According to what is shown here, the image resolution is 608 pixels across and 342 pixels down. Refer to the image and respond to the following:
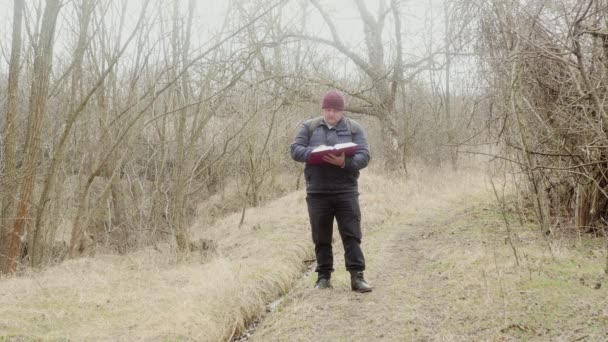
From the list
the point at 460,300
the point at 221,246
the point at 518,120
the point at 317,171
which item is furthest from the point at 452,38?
the point at 221,246

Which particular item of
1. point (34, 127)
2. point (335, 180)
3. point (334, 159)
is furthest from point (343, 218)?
point (34, 127)

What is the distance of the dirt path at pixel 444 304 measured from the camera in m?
4.11

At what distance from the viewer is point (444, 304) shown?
16.4 feet

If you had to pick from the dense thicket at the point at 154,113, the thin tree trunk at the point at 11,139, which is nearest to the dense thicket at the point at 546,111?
the dense thicket at the point at 154,113

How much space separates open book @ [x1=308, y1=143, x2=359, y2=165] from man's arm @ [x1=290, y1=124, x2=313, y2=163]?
8cm

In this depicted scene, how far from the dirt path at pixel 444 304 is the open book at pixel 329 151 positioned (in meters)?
1.41

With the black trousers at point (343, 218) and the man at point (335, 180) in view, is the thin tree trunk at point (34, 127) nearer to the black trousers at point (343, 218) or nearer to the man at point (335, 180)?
the man at point (335, 180)

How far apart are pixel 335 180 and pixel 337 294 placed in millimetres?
1178

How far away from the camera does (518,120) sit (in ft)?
21.5

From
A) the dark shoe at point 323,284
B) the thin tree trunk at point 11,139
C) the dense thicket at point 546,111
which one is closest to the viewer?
the dark shoe at point 323,284

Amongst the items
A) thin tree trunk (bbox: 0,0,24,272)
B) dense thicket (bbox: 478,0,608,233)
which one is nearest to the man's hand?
dense thicket (bbox: 478,0,608,233)

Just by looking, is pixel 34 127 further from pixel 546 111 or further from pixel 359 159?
pixel 546 111

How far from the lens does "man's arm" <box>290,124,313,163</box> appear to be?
17.5 feet

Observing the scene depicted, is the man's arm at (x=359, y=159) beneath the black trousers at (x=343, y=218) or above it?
above
